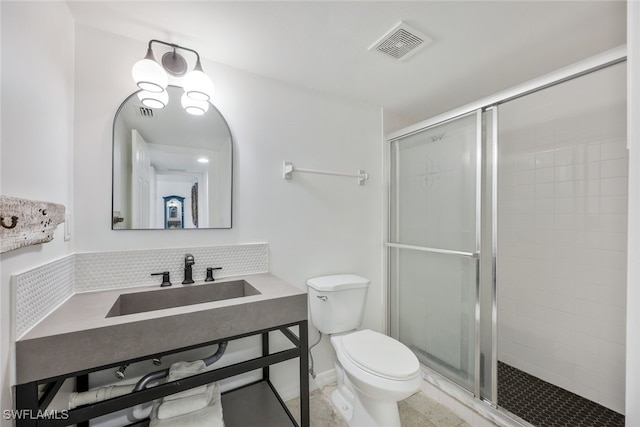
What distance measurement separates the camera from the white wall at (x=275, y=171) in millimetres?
1318

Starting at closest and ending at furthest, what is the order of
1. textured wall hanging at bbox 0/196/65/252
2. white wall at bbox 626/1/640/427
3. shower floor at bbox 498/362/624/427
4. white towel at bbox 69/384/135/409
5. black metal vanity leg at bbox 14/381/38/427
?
white wall at bbox 626/1/640/427, textured wall hanging at bbox 0/196/65/252, black metal vanity leg at bbox 14/381/38/427, white towel at bbox 69/384/135/409, shower floor at bbox 498/362/624/427

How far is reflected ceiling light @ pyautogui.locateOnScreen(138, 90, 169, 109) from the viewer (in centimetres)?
135

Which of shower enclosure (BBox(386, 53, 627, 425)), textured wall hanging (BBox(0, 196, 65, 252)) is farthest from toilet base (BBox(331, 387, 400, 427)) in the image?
textured wall hanging (BBox(0, 196, 65, 252))

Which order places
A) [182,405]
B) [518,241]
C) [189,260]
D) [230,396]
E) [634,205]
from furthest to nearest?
1. [518,241]
2. [230,396]
3. [189,260]
4. [182,405]
5. [634,205]

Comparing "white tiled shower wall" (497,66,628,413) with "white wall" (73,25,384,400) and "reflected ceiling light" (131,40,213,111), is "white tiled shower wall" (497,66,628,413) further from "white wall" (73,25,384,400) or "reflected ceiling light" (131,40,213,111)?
"reflected ceiling light" (131,40,213,111)

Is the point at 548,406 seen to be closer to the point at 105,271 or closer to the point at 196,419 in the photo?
the point at 196,419

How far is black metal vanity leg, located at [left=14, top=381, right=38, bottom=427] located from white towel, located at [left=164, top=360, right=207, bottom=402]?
495mm

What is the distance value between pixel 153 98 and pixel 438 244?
1882 mm

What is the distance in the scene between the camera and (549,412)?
64.9 inches

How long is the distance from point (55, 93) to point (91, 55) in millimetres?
362

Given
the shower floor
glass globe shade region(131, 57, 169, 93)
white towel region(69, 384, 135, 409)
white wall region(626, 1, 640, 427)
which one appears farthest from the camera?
the shower floor

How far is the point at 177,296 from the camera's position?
4.65 feet

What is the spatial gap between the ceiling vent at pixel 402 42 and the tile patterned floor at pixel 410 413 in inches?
84.1

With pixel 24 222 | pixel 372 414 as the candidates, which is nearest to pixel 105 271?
pixel 24 222
